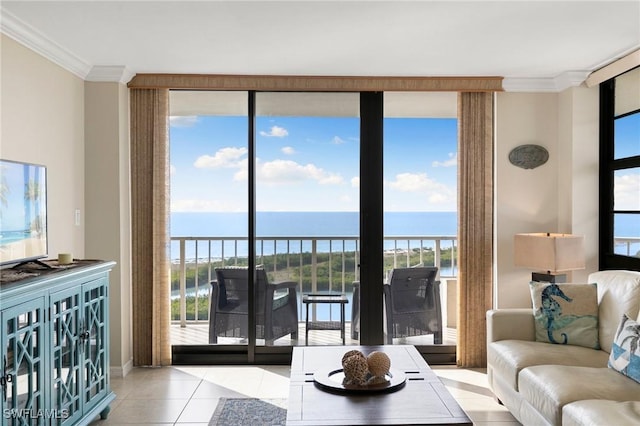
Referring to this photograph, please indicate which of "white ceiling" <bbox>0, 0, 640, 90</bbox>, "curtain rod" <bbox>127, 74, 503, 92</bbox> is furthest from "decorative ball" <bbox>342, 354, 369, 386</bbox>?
"curtain rod" <bbox>127, 74, 503, 92</bbox>

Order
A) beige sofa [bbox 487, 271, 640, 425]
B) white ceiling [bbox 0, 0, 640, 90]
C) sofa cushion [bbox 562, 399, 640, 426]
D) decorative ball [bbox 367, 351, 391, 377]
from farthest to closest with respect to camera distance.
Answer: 1. white ceiling [bbox 0, 0, 640, 90]
2. decorative ball [bbox 367, 351, 391, 377]
3. beige sofa [bbox 487, 271, 640, 425]
4. sofa cushion [bbox 562, 399, 640, 426]

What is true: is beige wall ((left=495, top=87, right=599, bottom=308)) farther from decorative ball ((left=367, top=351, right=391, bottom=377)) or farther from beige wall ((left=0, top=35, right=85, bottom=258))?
beige wall ((left=0, top=35, right=85, bottom=258))

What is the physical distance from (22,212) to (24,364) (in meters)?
0.98

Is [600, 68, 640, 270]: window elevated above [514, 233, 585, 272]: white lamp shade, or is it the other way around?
[600, 68, 640, 270]: window

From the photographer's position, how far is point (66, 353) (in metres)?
3.13

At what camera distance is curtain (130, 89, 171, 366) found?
15.6 feet

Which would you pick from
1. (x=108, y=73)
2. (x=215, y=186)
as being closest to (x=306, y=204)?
(x=215, y=186)

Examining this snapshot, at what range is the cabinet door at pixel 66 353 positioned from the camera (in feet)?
9.81

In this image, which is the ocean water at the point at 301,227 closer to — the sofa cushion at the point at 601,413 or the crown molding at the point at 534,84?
the crown molding at the point at 534,84

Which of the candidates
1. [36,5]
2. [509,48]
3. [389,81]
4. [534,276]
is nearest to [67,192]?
[36,5]

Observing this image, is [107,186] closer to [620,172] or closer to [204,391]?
[204,391]

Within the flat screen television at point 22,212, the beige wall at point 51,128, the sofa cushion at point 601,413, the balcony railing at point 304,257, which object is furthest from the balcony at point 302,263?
the sofa cushion at point 601,413

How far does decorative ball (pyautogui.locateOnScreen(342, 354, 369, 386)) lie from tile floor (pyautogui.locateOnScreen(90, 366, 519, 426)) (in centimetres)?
125

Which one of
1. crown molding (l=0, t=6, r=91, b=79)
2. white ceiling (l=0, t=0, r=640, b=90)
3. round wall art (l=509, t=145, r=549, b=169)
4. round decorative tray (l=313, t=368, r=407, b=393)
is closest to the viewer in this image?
round decorative tray (l=313, t=368, r=407, b=393)
